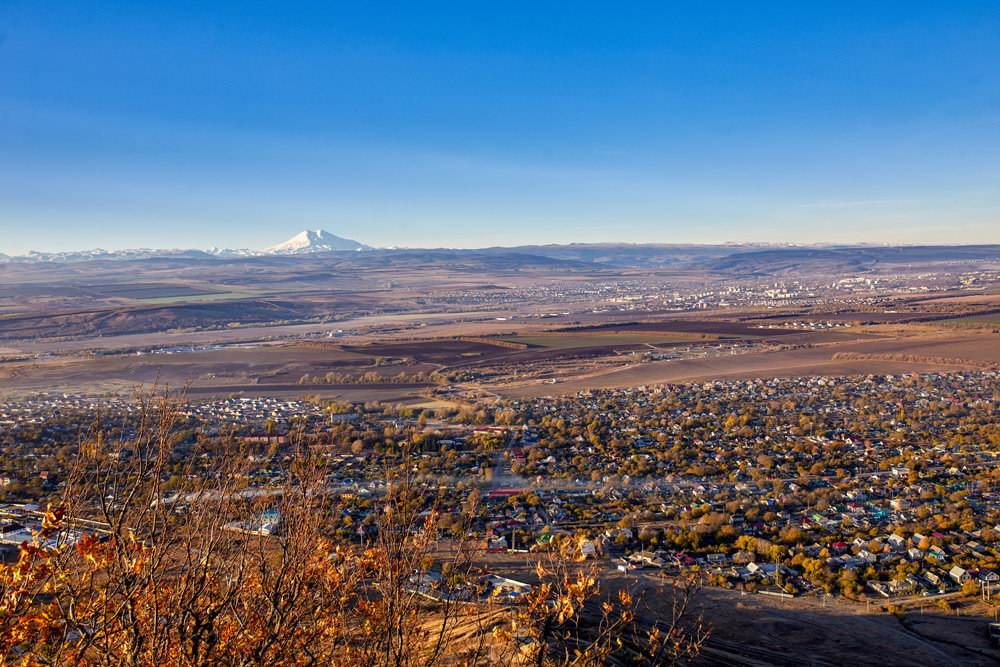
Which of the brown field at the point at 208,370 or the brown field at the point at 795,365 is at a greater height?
the brown field at the point at 795,365

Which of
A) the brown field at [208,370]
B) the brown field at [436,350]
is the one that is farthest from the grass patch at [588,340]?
the brown field at [208,370]

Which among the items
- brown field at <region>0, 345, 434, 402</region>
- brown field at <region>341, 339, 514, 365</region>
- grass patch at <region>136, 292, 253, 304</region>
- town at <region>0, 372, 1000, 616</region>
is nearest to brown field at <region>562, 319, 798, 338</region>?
brown field at <region>341, 339, 514, 365</region>

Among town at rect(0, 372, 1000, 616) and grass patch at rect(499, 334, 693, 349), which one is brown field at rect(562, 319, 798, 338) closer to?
grass patch at rect(499, 334, 693, 349)

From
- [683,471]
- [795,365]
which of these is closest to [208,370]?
[683,471]

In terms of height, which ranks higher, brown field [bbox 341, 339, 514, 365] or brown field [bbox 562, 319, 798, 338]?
brown field [bbox 562, 319, 798, 338]

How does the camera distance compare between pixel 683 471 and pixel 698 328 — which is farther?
pixel 698 328

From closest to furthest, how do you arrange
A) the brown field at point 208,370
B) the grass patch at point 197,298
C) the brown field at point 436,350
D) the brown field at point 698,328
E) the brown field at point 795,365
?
1. the brown field at point 208,370
2. the brown field at point 795,365
3. the brown field at point 436,350
4. the brown field at point 698,328
5. the grass patch at point 197,298

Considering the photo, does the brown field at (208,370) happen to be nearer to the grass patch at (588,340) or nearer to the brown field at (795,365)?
the brown field at (795,365)

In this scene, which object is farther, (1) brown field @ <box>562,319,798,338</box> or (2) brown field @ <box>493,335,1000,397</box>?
(1) brown field @ <box>562,319,798,338</box>

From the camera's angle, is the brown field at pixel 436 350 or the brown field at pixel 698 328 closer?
the brown field at pixel 436 350

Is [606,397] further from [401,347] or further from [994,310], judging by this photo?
[994,310]

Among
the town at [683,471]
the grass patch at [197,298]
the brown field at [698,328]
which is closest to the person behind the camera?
the town at [683,471]

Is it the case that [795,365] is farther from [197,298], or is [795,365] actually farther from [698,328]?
[197,298]

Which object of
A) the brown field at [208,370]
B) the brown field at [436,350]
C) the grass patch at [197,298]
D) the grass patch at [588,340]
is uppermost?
the grass patch at [197,298]
